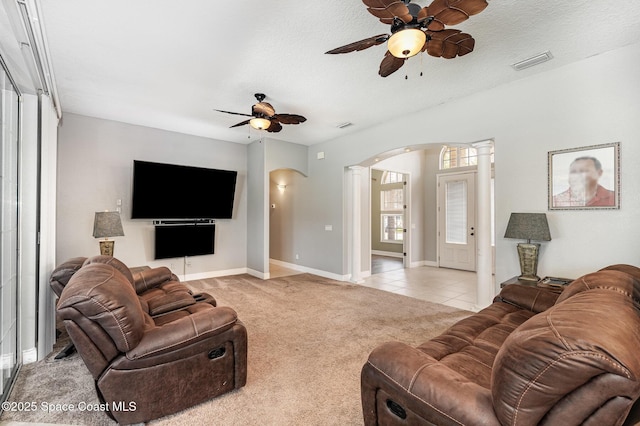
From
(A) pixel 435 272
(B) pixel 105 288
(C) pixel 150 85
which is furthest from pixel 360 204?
(B) pixel 105 288

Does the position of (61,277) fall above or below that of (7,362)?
above

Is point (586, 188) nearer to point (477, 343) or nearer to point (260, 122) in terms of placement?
point (477, 343)

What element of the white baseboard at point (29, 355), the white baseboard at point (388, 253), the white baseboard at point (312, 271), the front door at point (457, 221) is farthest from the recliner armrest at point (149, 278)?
the white baseboard at point (388, 253)

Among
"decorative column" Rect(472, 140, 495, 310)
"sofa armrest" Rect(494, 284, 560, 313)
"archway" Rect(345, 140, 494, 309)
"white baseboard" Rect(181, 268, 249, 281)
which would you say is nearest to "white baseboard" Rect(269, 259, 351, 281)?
"archway" Rect(345, 140, 494, 309)

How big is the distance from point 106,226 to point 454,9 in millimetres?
4738

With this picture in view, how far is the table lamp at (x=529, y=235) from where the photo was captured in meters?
3.26

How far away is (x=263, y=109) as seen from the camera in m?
3.83

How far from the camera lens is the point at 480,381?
57.9 inches

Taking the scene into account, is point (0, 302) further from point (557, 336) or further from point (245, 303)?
point (557, 336)

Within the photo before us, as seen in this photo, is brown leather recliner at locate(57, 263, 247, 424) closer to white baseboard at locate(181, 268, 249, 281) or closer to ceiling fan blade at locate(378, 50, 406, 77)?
ceiling fan blade at locate(378, 50, 406, 77)

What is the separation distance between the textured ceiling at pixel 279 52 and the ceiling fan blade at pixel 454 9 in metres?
0.62

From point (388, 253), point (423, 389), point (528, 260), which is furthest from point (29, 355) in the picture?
point (388, 253)

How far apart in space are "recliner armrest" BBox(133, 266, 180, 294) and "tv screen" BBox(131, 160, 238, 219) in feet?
7.09

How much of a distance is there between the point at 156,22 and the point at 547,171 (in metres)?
4.31
